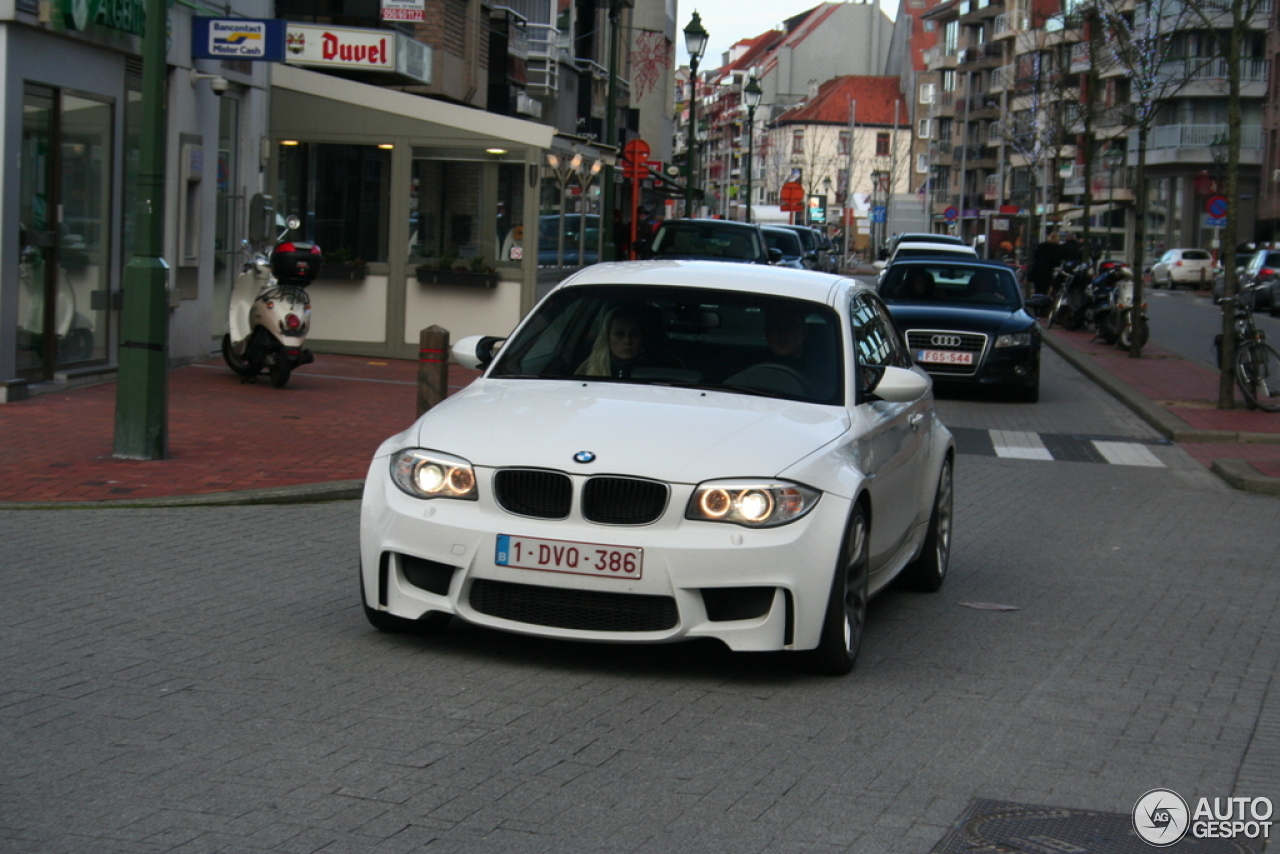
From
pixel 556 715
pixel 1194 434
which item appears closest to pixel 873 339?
pixel 556 715

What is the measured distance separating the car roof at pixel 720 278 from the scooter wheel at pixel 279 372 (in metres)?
8.67

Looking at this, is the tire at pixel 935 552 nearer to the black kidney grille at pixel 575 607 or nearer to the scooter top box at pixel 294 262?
the black kidney grille at pixel 575 607

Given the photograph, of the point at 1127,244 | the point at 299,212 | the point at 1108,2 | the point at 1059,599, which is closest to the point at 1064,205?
the point at 1127,244

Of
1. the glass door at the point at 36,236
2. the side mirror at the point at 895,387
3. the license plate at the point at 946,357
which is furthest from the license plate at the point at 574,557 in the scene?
the license plate at the point at 946,357

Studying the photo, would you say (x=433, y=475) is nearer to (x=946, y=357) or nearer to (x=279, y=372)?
(x=279, y=372)

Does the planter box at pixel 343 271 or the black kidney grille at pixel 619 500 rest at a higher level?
the planter box at pixel 343 271

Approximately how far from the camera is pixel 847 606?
20.9 ft

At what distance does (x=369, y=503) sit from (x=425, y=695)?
2.94ft

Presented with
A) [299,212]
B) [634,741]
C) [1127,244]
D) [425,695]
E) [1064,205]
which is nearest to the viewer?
[634,741]

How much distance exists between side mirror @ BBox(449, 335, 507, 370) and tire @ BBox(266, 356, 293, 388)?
854 centimetres

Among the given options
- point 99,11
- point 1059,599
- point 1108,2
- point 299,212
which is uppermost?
point 1108,2

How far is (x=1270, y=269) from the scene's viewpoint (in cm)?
5219

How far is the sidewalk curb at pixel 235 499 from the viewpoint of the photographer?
31.7ft

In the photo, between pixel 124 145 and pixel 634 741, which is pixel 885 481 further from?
pixel 124 145
